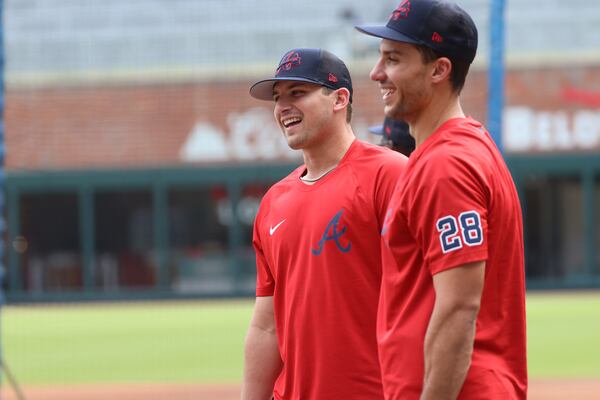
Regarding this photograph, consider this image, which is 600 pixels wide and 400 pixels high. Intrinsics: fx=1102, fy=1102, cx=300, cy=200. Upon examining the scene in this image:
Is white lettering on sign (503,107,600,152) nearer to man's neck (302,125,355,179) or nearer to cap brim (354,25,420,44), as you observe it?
man's neck (302,125,355,179)

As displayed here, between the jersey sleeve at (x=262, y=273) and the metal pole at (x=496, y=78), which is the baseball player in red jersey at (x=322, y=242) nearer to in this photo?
the jersey sleeve at (x=262, y=273)

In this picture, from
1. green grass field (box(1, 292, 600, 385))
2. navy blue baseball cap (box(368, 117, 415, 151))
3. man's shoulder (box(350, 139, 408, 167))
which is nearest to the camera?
man's shoulder (box(350, 139, 408, 167))

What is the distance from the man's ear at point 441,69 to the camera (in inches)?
122

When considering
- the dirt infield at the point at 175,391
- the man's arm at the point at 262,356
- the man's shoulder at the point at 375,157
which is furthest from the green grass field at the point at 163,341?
the man's shoulder at the point at 375,157

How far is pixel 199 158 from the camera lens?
2717cm

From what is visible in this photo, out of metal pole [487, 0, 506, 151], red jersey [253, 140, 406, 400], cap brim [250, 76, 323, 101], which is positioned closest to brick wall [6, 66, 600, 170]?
metal pole [487, 0, 506, 151]

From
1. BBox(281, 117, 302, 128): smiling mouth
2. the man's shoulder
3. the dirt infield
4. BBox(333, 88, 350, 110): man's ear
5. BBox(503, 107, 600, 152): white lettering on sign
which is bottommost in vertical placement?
the dirt infield

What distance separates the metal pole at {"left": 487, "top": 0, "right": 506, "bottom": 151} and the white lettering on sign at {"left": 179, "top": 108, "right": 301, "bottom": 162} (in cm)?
1949

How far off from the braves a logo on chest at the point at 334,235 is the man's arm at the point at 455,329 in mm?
1132

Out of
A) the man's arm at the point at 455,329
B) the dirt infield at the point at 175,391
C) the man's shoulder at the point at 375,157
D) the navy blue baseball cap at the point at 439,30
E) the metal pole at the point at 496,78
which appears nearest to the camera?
the man's arm at the point at 455,329

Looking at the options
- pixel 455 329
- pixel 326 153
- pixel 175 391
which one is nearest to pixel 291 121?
pixel 326 153

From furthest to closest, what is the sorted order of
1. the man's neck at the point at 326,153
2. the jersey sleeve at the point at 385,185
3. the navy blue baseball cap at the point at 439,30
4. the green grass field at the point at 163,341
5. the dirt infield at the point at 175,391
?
the green grass field at the point at 163,341 < the dirt infield at the point at 175,391 < the man's neck at the point at 326,153 < the jersey sleeve at the point at 385,185 < the navy blue baseball cap at the point at 439,30

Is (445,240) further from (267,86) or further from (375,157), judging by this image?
(267,86)

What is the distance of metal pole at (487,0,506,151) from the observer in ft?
20.1
